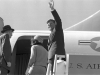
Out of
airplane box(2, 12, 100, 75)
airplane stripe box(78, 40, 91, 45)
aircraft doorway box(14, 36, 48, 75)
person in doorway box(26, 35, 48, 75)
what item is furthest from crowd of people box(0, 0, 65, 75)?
aircraft doorway box(14, 36, 48, 75)

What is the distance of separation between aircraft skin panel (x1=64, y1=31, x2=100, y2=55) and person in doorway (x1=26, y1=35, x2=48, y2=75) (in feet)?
6.58

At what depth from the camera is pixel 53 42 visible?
19.1 ft

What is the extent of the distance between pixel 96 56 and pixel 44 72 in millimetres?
1736

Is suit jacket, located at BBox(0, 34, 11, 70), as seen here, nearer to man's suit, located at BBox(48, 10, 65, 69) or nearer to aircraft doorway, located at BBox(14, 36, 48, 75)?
man's suit, located at BBox(48, 10, 65, 69)

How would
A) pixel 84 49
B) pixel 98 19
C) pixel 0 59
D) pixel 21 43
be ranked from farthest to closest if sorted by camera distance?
1. pixel 98 19
2. pixel 21 43
3. pixel 84 49
4. pixel 0 59

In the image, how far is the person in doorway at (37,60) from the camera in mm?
5723

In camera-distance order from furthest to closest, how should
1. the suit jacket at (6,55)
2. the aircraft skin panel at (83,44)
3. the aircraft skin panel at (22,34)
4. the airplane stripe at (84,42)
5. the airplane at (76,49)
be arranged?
1. the aircraft skin panel at (22,34)
2. the airplane stripe at (84,42)
3. the aircraft skin panel at (83,44)
4. the airplane at (76,49)
5. the suit jacket at (6,55)

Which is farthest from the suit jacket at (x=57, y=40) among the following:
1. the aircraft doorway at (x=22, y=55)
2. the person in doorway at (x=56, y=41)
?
the aircraft doorway at (x=22, y=55)

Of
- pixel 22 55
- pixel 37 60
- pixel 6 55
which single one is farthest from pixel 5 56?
pixel 22 55

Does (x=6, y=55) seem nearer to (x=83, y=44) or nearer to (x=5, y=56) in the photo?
(x=5, y=56)

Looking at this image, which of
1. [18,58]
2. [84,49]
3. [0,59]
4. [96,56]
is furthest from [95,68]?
[18,58]

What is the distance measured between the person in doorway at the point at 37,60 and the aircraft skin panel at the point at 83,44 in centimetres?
201

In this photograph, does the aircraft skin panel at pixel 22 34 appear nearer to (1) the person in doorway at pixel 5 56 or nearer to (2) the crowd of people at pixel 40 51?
(2) the crowd of people at pixel 40 51

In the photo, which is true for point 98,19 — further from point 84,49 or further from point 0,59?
point 0,59
